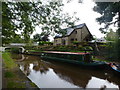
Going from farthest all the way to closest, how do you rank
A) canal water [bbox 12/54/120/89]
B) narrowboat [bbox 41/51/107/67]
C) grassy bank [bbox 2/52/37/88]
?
narrowboat [bbox 41/51/107/67] → canal water [bbox 12/54/120/89] → grassy bank [bbox 2/52/37/88]

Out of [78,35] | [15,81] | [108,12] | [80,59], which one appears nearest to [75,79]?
[80,59]

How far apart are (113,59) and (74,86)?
24.9 feet

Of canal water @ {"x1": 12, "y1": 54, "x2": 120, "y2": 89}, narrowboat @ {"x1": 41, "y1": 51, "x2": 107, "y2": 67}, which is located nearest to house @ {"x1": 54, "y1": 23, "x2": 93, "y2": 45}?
narrowboat @ {"x1": 41, "y1": 51, "x2": 107, "y2": 67}

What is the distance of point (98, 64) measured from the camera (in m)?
8.36

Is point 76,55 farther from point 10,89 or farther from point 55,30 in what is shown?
point 10,89

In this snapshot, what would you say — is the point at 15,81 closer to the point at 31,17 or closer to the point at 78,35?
the point at 31,17

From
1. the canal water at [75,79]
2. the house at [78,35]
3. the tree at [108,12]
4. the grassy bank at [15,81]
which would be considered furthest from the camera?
the house at [78,35]

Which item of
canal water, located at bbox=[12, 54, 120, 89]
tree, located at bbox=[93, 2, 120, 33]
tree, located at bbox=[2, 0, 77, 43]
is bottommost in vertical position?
canal water, located at bbox=[12, 54, 120, 89]

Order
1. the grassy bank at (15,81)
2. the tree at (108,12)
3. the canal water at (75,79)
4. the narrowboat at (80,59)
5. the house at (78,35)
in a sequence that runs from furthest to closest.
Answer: the house at (78,35) < the tree at (108,12) < the narrowboat at (80,59) < the canal water at (75,79) < the grassy bank at (15,81)

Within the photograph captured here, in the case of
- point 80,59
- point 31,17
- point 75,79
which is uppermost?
point 31,17

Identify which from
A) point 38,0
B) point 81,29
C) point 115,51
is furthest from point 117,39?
point 81,29

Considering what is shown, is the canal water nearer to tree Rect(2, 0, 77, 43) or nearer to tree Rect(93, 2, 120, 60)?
tree Rect(2, 0, 77, 43)

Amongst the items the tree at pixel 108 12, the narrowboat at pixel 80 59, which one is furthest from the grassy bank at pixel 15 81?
the tree at pixel 108 12

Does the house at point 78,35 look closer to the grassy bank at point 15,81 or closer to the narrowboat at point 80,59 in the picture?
the narrowboat at point 80,59
